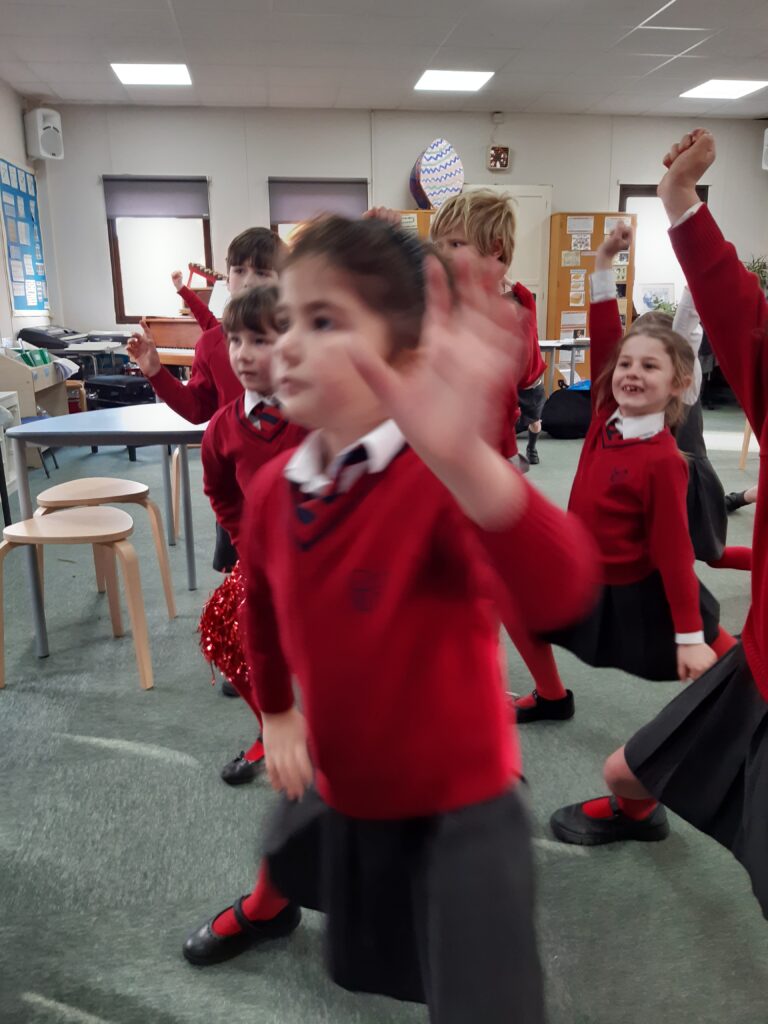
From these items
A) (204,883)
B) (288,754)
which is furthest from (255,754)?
(288,754)

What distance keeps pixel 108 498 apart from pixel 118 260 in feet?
20.6

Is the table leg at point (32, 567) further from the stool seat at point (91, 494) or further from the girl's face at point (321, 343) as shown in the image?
the girl's face at point (321, 343)

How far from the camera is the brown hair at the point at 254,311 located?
1388 millimetres

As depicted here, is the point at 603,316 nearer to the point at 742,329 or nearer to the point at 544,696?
the point at 742,329

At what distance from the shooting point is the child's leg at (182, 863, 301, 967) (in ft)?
3.90

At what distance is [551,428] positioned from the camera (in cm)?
635

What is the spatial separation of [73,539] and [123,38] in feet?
17.1

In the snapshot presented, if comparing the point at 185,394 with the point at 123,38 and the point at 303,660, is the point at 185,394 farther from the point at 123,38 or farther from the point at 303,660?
the point at 123,38

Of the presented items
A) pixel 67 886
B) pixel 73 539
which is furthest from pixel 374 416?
pixel 73 539

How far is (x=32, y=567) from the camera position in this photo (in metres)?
2.31

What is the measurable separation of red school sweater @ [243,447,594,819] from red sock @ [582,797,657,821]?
3.02 ft

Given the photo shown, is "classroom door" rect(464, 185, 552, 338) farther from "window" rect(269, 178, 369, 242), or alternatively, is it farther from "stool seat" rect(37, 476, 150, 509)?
"stool seat" rect(37, 476, 150, 509)

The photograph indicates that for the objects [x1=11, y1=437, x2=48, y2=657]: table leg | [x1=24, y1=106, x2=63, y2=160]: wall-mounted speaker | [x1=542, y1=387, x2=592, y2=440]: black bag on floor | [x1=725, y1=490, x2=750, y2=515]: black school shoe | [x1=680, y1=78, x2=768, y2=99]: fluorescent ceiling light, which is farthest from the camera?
[x1=680, y1=78, x2=768, y2=99]: fluorescent ceiling light

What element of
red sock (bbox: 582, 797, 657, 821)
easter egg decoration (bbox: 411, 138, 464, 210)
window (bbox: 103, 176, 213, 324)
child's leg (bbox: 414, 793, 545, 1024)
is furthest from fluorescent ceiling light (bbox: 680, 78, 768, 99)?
child's leg (bbox: 414, 793, 545, 1024)
